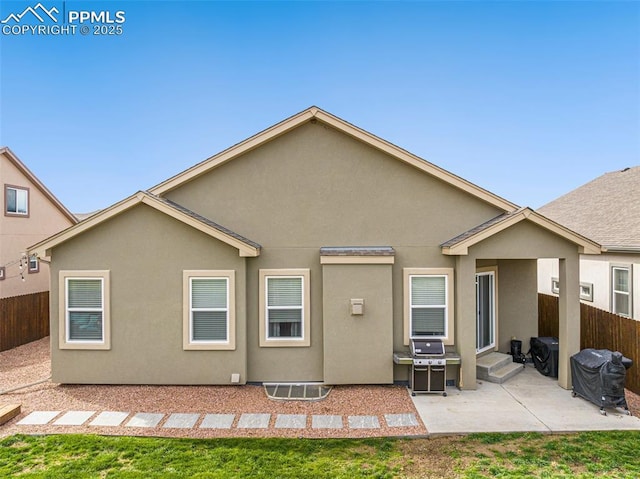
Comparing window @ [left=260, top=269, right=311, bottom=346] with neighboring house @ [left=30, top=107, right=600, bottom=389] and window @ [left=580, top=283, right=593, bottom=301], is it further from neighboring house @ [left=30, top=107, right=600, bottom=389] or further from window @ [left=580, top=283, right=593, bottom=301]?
window @ [left=580, top=283, right=593, bottom=301]

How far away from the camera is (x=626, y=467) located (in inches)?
229

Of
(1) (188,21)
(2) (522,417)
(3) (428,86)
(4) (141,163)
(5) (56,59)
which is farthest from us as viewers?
(4) (141,163)

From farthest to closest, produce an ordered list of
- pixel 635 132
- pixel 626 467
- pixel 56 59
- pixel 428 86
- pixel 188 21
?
pixel 635 132
pixel 428 86
pixel 56 59
pixel 188 21
pixel 626 467

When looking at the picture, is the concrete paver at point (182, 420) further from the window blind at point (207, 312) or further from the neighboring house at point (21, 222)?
the neighboring house at point (21, 222)

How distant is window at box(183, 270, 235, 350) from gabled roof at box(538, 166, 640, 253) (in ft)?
40.7

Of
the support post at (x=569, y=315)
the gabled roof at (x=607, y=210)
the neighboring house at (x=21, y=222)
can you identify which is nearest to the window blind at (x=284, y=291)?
the support post at (x=569, y=315)

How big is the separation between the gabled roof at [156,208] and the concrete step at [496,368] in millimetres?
7176

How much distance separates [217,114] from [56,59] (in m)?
7.17

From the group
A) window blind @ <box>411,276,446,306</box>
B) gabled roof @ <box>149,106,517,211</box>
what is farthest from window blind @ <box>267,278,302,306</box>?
gabled roof @ <box>149,106,517,211</box>

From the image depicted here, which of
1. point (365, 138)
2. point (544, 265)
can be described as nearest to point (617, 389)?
point (365, 138)

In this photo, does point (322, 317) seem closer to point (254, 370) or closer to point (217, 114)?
point (254, 370)

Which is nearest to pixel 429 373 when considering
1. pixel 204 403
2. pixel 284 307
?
pixel 284 307

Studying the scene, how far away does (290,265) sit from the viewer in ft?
32.3

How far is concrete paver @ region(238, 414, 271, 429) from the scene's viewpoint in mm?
7250
